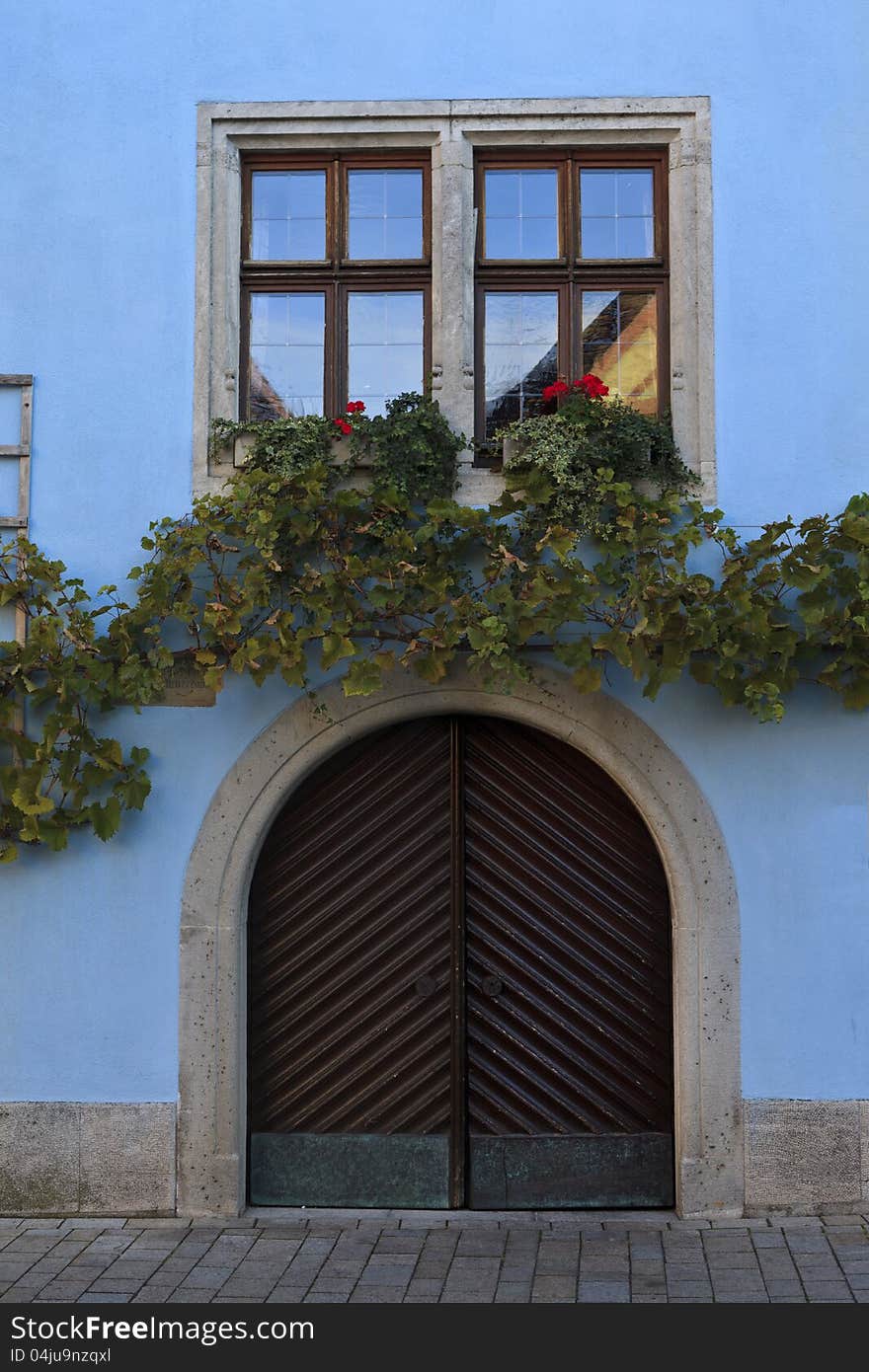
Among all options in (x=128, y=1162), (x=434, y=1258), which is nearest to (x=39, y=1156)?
(x=128, y=1162)

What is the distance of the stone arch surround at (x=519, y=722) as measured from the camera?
19.6 ft

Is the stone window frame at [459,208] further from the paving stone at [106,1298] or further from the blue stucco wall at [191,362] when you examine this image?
the paving stone at [106,1298]

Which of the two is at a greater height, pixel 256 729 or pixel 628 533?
pixel 628 533

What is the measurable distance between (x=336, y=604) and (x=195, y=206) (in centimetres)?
181

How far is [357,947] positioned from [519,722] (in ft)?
3.76

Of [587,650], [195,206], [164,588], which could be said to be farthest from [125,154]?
[587,650]

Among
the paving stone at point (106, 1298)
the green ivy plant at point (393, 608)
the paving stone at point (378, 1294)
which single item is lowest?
the paving stone at point (106, 1298)

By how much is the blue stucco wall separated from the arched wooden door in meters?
0.43

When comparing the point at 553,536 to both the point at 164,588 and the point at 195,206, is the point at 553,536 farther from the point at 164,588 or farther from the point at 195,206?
the point at 195,206

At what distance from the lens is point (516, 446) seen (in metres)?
6.04

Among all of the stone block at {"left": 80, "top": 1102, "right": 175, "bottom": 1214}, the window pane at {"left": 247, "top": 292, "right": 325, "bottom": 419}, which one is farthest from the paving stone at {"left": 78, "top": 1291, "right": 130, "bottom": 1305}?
the window pane at {"left": 247, "top": 292, "right": 325, "bottom": 419}

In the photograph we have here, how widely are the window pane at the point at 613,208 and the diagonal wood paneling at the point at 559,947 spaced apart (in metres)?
2.06

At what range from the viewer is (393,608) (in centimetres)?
582

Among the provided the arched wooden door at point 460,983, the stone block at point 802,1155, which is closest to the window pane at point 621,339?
the arched wooden door at point 460,983
